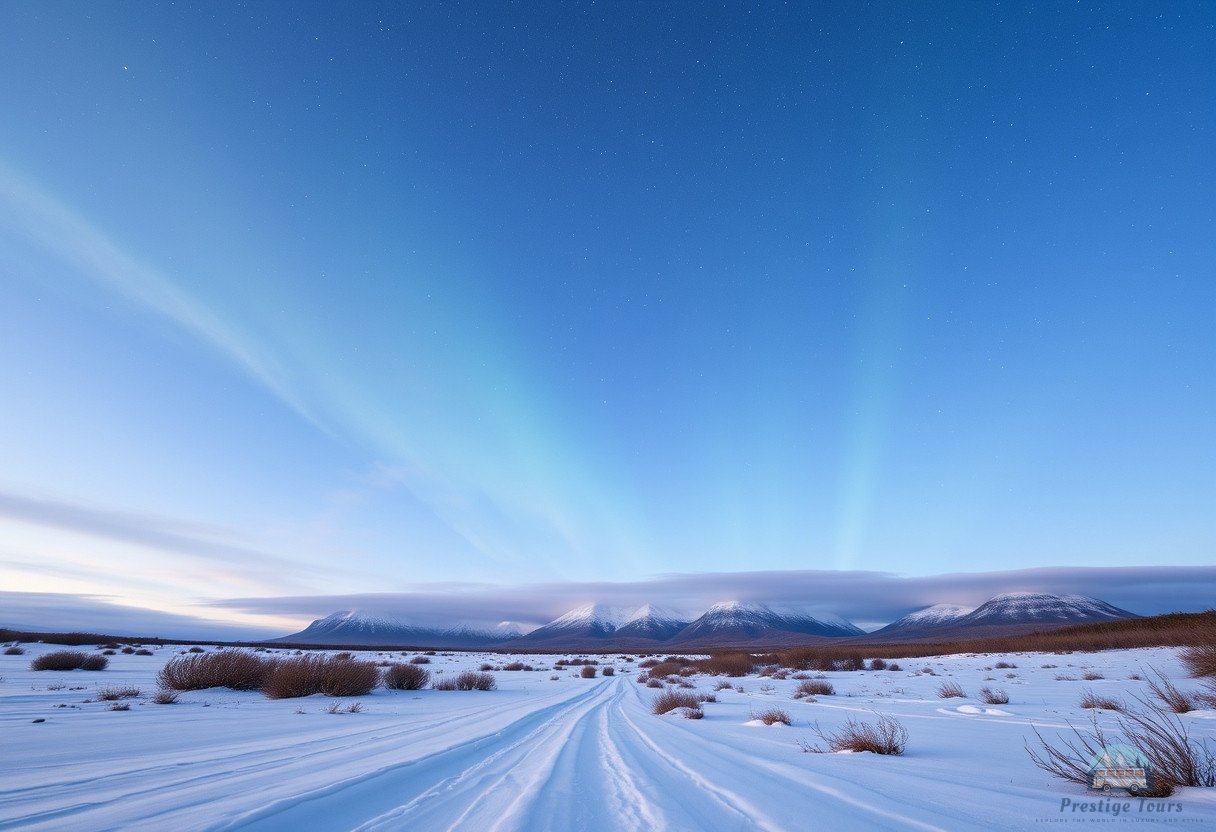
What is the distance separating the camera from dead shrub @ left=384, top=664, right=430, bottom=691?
15133mm

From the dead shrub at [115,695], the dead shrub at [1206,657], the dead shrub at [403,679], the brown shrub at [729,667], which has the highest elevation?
the dead shrub at [115,695]

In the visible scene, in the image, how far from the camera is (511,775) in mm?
4273

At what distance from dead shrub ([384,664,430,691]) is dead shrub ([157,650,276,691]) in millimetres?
3026

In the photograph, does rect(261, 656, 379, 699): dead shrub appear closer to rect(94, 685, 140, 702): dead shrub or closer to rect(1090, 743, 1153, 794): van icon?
rect(94, 685, 140, 702): dead shrub

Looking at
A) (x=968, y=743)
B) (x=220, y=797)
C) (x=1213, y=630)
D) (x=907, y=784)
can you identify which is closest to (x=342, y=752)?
(x=220, y=797)

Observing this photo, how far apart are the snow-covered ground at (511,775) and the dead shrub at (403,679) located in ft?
21.2

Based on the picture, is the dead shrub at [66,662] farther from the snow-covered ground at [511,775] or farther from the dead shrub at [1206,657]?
the dead shrub at [1206,657]

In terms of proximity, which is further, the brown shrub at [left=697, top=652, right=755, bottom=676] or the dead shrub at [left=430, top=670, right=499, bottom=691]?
the brown shrub at [left=697, top=652, right=755, bottom=676]

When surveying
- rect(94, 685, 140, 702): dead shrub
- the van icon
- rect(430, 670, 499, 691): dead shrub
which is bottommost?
rect(430, 670, 499, 691): dead shrub

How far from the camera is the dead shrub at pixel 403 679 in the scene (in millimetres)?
15133

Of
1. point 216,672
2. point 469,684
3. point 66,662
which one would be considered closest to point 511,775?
point 216,672

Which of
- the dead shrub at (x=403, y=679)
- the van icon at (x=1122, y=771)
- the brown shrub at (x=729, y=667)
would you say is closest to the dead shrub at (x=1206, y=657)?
the van icon at (x=1122, y=771)

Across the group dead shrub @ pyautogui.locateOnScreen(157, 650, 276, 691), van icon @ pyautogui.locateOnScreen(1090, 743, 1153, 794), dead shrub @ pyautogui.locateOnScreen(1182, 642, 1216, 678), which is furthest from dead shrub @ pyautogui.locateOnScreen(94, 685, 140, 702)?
dead shrub @ pyautogui.locateOnScreen(1182, 642, 1216, 678)

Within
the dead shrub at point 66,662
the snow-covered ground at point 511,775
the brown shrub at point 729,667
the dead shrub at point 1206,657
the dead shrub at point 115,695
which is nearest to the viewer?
the snow-covered ground at point 511,775
